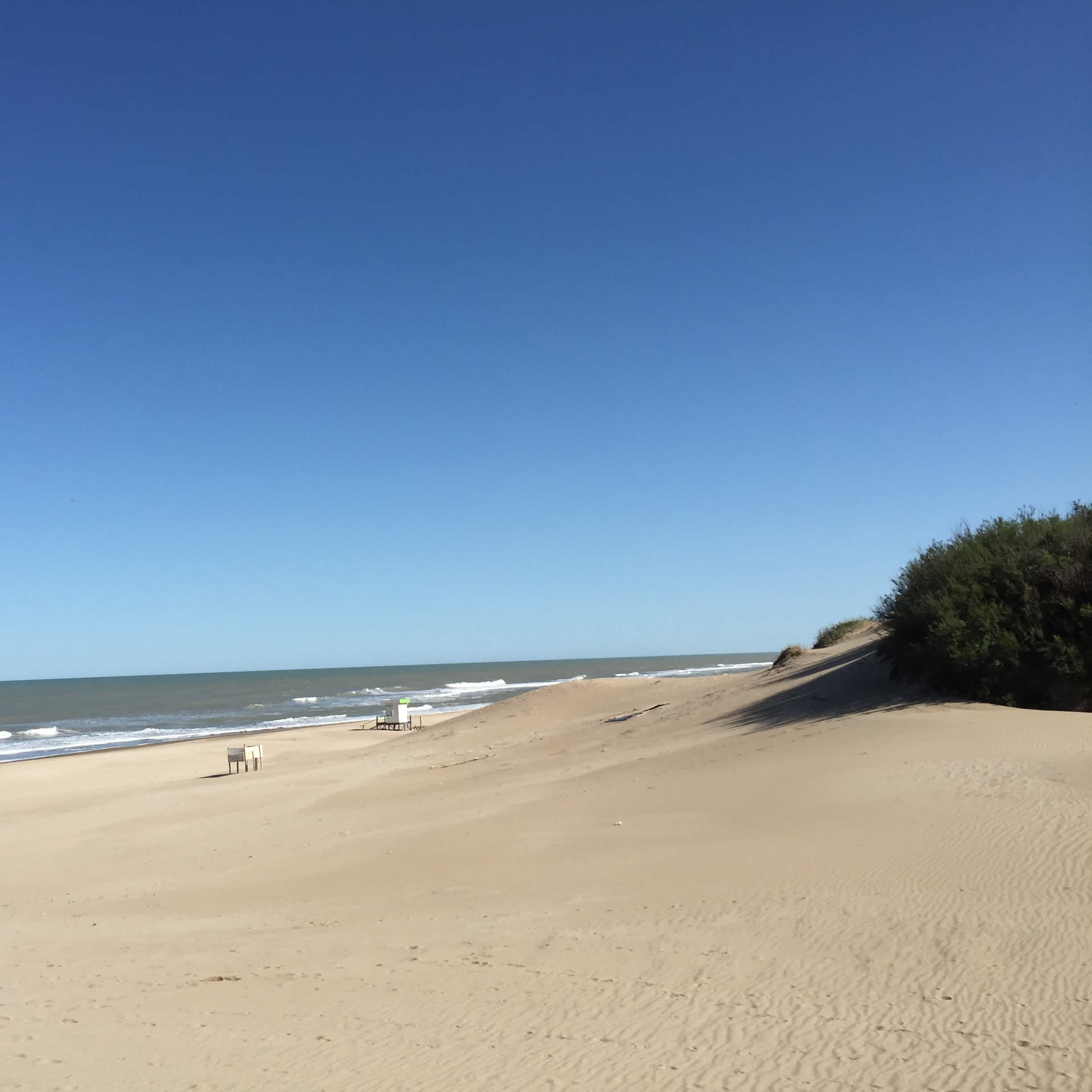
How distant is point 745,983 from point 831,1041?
0.97 meters

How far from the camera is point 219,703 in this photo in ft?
230

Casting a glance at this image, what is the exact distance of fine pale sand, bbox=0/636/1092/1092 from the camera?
17.3 feet

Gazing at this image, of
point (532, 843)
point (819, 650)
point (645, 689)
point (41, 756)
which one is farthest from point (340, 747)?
point (532, 843)

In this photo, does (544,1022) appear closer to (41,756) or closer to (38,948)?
(38,948)

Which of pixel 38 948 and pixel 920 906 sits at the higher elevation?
pixel 920 906

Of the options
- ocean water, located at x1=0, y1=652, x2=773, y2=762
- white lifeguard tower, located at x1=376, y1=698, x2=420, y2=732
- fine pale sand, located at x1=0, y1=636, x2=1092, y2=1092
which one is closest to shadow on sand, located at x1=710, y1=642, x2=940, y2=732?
fine pale sand, located at x1=0, y1=636, x2=1092, y2=1092

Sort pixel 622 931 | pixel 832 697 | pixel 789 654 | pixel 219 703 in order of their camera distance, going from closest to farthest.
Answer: pixel 622 931, pixel 832 697, pixel 789 654, pixel 219 703

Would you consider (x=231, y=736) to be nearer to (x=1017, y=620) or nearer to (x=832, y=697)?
(x=832, y=697)

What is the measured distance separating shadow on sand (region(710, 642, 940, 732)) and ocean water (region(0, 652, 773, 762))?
13884 millimetres

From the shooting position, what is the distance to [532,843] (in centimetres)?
1098

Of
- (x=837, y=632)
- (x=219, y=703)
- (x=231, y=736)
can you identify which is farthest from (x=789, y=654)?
(x=219, y=703)

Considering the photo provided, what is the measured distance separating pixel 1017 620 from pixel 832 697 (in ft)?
13.7

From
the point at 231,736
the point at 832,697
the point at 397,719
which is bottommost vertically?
the point at 231,736

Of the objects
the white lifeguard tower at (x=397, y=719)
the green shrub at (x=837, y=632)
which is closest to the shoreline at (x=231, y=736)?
the white lifeguard tower at (x=397, y=719)
